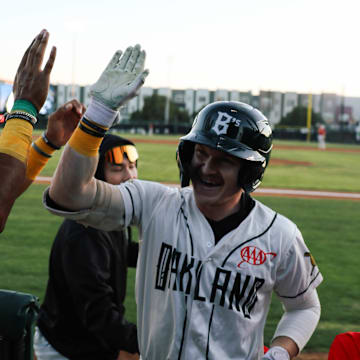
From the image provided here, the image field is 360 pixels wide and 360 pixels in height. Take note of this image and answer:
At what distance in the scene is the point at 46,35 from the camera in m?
2.26

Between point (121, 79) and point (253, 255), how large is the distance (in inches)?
38.2

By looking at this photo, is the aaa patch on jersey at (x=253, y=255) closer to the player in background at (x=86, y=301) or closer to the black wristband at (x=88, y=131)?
the black wristband at (x=88, y=131)

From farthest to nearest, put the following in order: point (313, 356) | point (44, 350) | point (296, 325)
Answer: point (313, 356), point (44, 350), point (296, 325)

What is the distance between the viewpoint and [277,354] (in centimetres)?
242

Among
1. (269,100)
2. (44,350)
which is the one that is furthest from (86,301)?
(269,100)

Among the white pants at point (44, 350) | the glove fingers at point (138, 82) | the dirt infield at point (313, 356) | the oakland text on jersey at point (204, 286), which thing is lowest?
the dirt infield at point (313, 356)

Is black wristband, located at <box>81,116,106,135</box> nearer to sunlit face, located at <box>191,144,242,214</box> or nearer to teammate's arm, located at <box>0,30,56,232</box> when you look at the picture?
teammate's arm, located at <box>0,30,56,232</box>

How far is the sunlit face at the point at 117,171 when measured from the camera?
3.68m

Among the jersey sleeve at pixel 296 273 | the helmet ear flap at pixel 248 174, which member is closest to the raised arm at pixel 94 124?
the helmet ear flap at pixel 248 174

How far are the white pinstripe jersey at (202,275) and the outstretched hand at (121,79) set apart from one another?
1.62 ft

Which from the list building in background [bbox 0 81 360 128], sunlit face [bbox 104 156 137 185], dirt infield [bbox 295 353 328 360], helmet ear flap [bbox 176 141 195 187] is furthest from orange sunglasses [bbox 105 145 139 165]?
building in background [bbox 0 81 360 128]

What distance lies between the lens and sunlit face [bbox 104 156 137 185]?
12.1ft

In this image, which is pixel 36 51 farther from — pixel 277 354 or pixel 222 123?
pixel 277 354

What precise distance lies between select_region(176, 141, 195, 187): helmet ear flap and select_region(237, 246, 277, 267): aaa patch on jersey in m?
0.48
